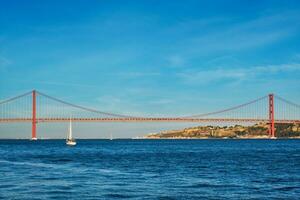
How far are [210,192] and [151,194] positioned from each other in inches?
96.7

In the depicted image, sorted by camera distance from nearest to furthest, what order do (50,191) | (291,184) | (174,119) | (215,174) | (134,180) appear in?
(50,191) → (291,184) → (134,180) → (215,174) → (174,119)

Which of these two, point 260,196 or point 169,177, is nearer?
point 260,196

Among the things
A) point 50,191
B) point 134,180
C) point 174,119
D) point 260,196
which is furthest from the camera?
point 174,119

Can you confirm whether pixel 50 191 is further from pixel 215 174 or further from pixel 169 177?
pixel 215 174

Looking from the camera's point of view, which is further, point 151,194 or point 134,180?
point 134,180

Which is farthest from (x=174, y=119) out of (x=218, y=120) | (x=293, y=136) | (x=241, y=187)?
(x=293, y=136)

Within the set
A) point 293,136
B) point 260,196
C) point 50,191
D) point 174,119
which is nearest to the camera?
point 260,196

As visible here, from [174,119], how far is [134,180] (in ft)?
260

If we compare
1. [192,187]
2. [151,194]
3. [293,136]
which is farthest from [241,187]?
[293,136]

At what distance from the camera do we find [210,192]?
73.0 ft

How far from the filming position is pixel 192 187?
944 inches

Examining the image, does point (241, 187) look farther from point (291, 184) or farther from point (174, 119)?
point (174, 119)

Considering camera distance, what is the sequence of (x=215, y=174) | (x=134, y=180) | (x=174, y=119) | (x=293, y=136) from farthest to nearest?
(x=293, y=136), (x=174, y=119), (x=215, y=174), (x=134, y=180)

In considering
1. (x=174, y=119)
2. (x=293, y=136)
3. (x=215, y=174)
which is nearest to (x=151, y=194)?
(x=215, y=174)
